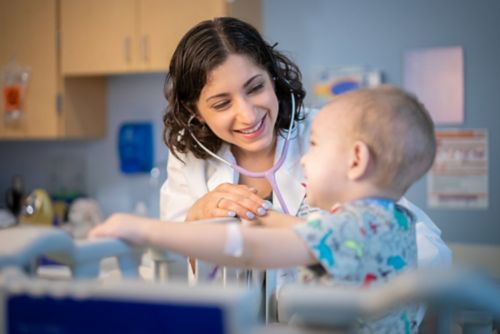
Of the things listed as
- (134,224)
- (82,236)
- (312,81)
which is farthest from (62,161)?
(134,224)

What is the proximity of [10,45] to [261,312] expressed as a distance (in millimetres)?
2457

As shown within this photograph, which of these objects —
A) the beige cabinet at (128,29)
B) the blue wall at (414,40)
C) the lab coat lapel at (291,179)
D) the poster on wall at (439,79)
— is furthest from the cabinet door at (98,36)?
the lab coat lapel at (291,179)

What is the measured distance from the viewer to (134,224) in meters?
0.85

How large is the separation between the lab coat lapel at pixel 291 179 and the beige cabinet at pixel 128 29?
51.4 inches

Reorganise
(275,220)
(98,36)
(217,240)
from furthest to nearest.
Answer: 1. (98,36)
2. (275,220)
3. (217,240)

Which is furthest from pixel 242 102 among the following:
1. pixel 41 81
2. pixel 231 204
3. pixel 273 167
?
pixel 41 81

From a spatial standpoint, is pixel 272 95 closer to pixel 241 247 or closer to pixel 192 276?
pixel 192 276

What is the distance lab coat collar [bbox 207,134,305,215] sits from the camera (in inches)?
59.1

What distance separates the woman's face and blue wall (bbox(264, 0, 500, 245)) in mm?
1464

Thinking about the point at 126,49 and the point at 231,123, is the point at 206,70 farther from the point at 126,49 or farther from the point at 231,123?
the point at 126,49

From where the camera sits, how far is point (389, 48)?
9.34 feet

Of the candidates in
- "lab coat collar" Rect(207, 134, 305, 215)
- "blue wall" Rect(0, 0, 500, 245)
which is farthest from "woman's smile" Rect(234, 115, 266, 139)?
"blue wall" Rect(0, 0, 500, 245)

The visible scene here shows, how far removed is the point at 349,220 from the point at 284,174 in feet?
2.16

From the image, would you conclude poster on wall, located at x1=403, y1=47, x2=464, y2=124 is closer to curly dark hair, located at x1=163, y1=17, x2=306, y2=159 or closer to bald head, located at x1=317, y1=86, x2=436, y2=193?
curly dark hair, located at x1=163, y1=17, x2=306, y2=159
